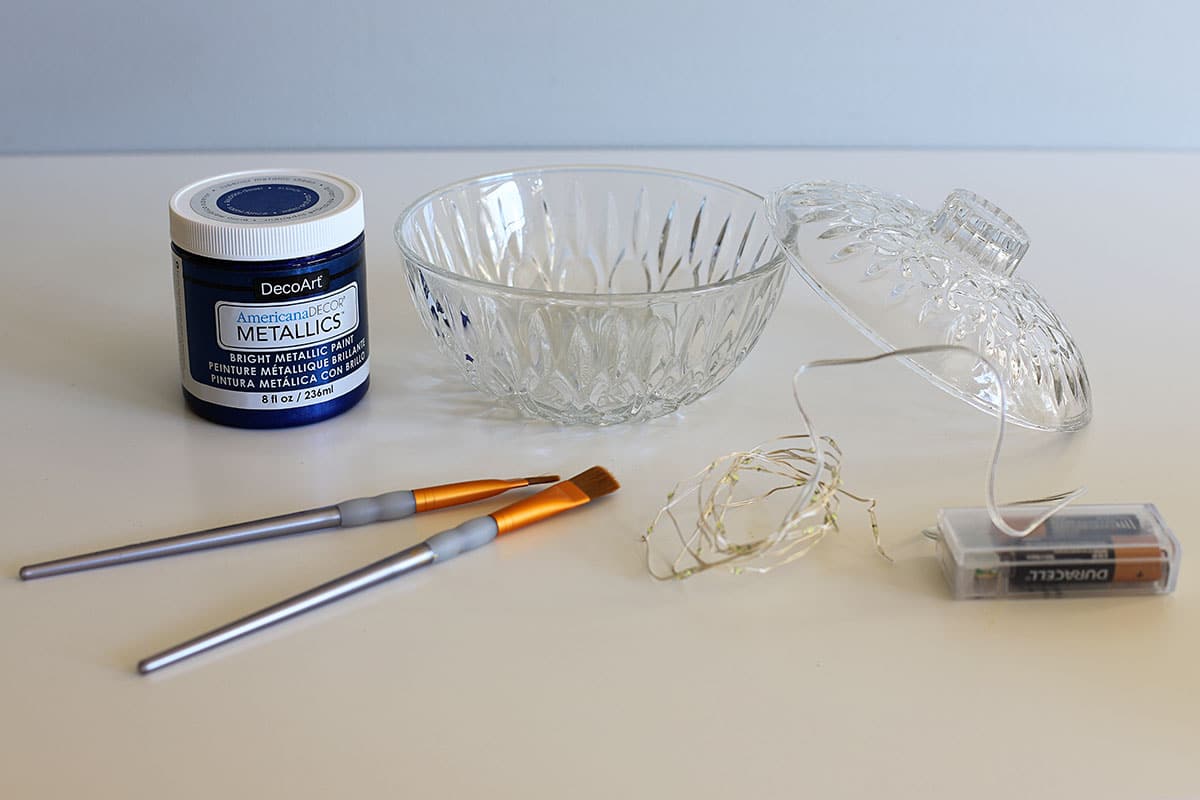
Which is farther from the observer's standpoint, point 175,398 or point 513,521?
point 175,398

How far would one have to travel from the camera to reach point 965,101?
1426 millimetres

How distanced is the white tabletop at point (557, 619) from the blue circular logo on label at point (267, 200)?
0.14 meters

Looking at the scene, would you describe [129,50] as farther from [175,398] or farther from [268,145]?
[175,398]

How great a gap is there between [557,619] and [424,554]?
0.27 ft

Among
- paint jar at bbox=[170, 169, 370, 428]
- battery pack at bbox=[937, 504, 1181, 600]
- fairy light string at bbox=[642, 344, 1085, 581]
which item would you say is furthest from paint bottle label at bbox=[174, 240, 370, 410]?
battery pack at bbox=[937, 504, 1181, 600]

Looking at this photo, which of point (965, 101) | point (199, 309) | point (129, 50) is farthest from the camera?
point (965, 101)

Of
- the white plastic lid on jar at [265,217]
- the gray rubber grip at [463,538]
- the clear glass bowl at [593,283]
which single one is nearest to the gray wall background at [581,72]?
the clear glass bowl at [593,283]

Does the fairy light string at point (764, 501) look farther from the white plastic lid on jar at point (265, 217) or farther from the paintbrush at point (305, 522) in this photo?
the white plastic lid on jar at point (265, 217)

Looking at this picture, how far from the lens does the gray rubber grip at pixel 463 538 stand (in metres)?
0.67

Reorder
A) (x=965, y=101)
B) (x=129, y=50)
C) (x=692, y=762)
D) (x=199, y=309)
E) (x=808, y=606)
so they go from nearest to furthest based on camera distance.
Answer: (x=692, y=762), (x=808, y=606), (x=199, y=309), (x=129, y=50), (x=965, y=101)

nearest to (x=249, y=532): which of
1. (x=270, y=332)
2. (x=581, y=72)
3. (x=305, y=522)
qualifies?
(x=305, y=522)

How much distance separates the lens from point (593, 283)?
3.29ft

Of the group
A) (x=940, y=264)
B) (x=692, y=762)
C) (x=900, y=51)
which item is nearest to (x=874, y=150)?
(x=900, y=51)

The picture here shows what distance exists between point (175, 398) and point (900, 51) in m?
0.91
